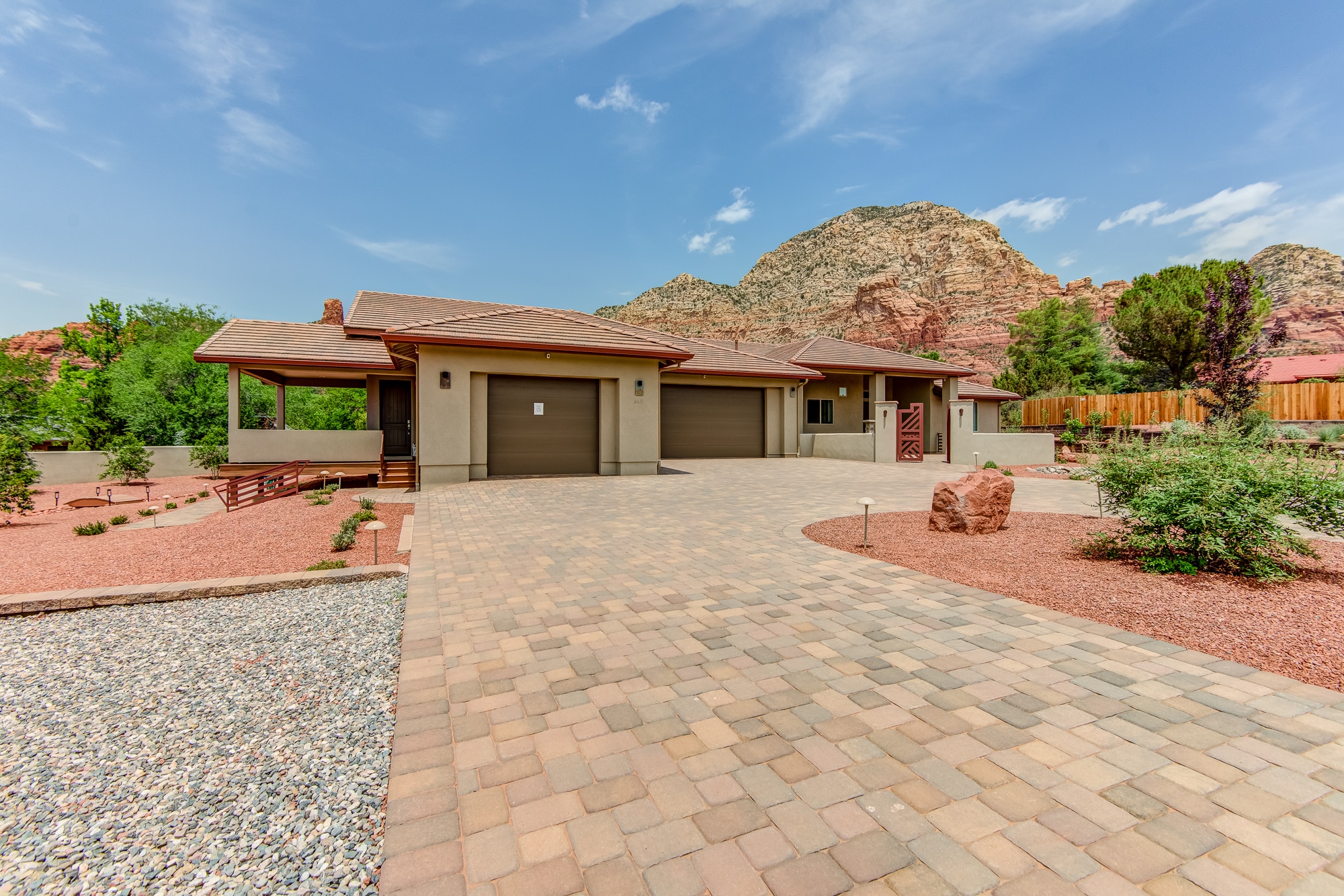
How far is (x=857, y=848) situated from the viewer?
1.74m

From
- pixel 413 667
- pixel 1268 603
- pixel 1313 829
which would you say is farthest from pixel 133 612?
pixel 1268 603

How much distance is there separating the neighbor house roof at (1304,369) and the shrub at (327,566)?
44786 mm

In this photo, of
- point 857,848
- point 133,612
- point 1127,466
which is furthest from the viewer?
point 1127,466

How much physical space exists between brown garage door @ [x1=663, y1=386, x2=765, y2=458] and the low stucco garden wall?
16374mm

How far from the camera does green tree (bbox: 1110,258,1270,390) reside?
1107 inches

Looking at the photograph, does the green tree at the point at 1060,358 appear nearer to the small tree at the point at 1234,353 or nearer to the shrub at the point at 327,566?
the small tree at the point at 1234,353

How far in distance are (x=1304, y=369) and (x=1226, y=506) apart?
1773 inches

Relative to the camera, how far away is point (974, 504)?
22.0 feet

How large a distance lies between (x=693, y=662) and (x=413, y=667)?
5.60 ft

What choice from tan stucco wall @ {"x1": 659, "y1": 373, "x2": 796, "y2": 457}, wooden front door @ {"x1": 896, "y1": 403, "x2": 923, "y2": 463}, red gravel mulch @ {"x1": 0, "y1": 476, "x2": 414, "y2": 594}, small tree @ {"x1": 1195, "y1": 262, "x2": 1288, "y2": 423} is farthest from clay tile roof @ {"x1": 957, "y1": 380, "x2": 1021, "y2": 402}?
red gravel mulch @ {"x1": 0, "y1": 476, "x2": 414, "y2": 594}

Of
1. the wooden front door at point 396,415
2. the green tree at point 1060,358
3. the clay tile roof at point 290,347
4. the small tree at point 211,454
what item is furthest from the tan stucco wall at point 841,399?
the green tree at point 1060,358

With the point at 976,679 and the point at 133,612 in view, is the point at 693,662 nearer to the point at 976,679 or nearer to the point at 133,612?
the point at 976,679

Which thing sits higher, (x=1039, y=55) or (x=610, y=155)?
(x=610, y=155)

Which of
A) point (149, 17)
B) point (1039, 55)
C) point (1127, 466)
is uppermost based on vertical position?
point (1039, 55)
